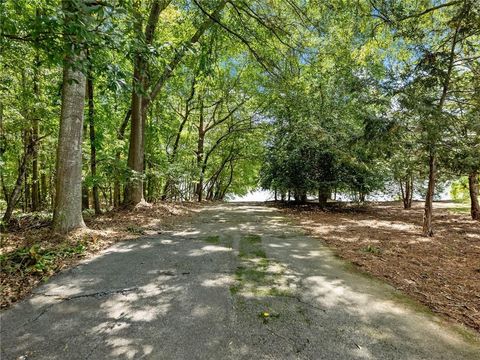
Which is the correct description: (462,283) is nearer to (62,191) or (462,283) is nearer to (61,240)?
(61,240)

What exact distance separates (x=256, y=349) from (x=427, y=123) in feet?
18.3

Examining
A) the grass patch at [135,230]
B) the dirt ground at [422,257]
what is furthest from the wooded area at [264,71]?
the grass patch at [135,230]

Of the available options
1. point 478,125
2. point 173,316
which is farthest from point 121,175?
point 478,125

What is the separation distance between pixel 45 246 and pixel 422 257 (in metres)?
6.35

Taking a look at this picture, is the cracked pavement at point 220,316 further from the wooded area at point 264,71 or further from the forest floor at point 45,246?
the wooded area at point 264,71

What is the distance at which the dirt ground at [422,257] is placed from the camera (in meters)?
3.11

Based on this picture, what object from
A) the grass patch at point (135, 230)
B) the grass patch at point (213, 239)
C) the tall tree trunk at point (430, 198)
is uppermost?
the tall tree trunk at point (430, 198)

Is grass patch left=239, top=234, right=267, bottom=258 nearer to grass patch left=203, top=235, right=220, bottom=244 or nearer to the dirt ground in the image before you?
grass patch left=203, top=235, right=220, bottom=244

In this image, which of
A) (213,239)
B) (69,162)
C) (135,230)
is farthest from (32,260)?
(213,239)

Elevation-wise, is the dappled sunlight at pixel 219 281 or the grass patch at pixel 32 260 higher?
the grass patch at pixel 32 260

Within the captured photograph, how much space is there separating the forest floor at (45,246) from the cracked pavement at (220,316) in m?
0.23

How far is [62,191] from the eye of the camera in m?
4.99

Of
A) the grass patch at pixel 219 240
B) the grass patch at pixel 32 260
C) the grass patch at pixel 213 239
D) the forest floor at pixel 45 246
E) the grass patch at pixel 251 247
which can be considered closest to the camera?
the forest floor at pixel 45 246

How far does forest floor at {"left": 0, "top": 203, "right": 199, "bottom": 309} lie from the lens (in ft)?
10.6
